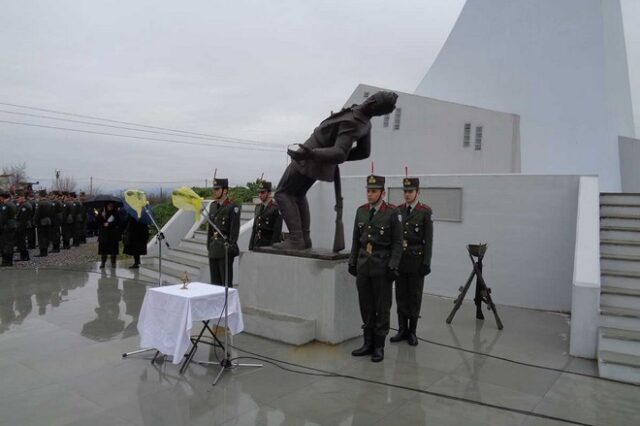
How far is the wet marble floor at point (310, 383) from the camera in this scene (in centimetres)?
349

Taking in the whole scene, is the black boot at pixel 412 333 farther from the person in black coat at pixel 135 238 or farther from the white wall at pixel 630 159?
the white wall at pixel 630 159

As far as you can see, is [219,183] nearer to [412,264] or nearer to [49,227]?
[412,264]

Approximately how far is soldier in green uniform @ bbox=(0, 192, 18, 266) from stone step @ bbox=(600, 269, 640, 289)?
11.5 meters

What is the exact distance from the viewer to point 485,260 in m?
7.74

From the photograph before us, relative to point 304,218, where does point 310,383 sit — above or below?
below

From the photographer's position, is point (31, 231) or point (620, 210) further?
point (31, 231)

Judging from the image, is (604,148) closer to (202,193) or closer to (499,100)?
(499,100)

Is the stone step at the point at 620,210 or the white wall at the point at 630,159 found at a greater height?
the white wall at the point at 630,159

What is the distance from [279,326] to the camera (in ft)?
17.4

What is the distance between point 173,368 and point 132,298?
3.61 metres

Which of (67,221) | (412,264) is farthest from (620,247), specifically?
(67,221)

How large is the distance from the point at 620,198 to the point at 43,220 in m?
12.8

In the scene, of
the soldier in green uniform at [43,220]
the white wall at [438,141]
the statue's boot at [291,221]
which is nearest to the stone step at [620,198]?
the white wall at [438,141]

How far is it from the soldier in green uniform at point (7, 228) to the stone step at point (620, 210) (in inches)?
466
